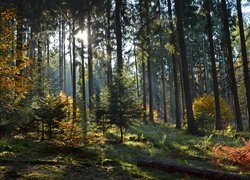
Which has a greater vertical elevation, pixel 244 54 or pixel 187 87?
pixel 244 54

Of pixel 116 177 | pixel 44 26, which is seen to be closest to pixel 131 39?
pixel 44 26

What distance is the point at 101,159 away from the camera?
1008 cm

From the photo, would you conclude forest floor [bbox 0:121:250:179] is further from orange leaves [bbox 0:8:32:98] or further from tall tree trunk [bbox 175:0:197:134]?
tall tree trunk [bbox 175:0:197:134]

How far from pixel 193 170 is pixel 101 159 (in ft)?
9.21

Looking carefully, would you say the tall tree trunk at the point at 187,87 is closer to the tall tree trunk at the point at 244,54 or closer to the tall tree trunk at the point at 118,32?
the tall tree trunk at the point at 244,54

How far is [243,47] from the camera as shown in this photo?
18.6 metres

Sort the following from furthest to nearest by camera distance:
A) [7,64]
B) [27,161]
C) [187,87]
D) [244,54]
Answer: [187,87] < [244,54] < [7,64] < [27,161]

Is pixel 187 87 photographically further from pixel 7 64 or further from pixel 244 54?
pixel 7 64

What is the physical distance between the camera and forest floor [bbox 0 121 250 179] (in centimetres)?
805

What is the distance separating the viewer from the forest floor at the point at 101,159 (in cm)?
805

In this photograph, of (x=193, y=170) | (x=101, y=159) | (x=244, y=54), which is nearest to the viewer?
(x=193, y=170)

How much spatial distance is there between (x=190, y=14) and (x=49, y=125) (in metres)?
16.9

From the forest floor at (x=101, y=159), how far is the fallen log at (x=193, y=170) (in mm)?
243

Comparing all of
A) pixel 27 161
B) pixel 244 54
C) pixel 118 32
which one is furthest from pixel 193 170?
pixel 118 32
